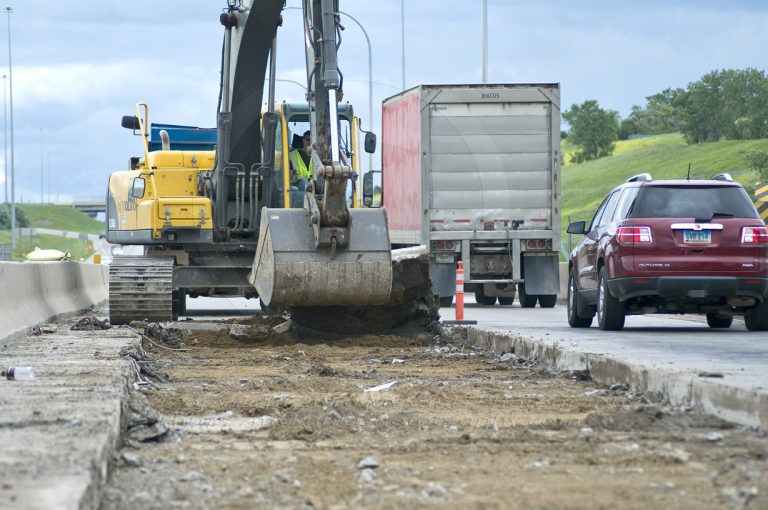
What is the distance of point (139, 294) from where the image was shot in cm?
Result: 1828

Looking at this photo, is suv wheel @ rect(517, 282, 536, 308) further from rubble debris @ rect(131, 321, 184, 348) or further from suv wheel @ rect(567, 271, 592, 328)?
rubble debris @ rect(131, 321, 184, 348)

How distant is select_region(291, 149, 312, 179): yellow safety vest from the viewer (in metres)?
19.9

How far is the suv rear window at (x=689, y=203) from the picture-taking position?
16.5 meters

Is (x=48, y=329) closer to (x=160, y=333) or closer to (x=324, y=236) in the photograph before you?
(x=160, y=333)

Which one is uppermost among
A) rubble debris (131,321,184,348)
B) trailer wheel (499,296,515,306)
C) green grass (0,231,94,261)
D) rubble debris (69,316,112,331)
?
rubble debris (69,316,112,331)

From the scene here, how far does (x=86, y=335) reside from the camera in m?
15.4

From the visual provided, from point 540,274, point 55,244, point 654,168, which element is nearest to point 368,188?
point 540,274

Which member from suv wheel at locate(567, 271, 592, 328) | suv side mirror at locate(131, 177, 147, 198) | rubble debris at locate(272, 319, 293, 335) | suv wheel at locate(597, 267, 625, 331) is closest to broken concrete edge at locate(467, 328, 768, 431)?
suv wheel at locate(597, 267, 625, 331)

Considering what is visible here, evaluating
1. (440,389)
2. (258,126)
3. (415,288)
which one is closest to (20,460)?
(440,389)

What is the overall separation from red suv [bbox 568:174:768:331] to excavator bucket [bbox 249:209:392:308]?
2981 millimetres

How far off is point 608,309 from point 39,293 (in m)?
7.61

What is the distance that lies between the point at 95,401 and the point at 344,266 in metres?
7.18

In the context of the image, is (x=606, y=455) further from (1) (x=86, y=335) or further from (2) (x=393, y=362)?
(1) (x=86, y=335)

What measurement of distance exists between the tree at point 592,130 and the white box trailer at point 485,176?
360ft
